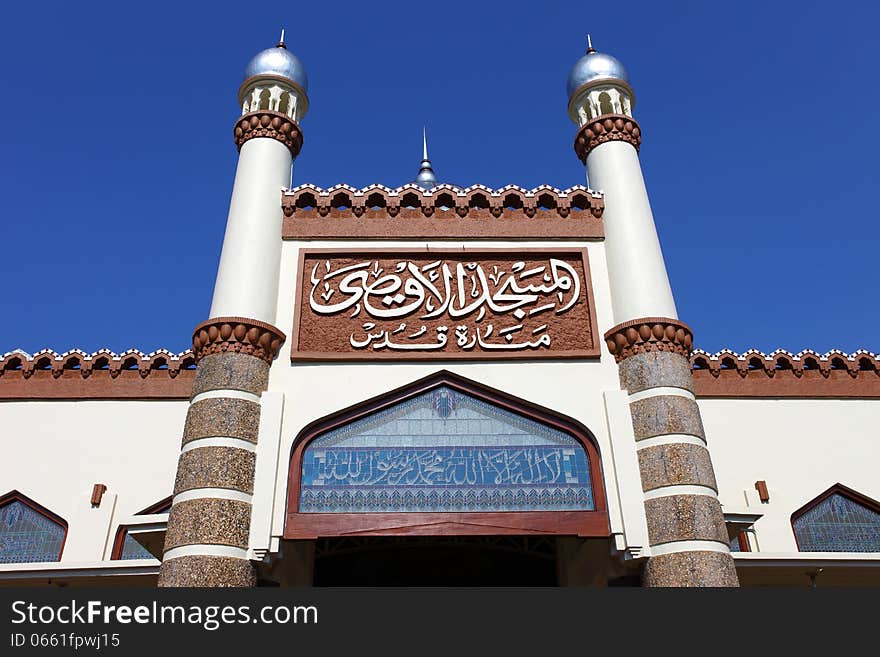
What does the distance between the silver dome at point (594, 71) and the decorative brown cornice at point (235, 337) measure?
5491 millimetres

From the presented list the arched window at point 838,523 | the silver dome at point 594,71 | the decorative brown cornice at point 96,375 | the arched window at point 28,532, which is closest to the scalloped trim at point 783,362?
the arched window at point 838,523

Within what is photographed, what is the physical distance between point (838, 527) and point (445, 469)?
540cm

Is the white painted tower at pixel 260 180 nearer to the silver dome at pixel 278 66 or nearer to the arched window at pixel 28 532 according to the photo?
the silver dome at pixel 278 66

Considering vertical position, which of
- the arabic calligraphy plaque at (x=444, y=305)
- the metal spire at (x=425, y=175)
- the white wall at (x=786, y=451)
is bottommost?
the white wall at (x=786, y=451)

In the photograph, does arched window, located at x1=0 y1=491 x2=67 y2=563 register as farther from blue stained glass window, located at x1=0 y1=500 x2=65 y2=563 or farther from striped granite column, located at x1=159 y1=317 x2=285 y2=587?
striped granite column, located at x1=159 y1=317 x2=285 y2=587

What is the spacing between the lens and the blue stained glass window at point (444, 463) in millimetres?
7371

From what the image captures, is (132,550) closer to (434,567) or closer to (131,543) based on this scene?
(131,543)

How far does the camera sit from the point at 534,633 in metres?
3.88

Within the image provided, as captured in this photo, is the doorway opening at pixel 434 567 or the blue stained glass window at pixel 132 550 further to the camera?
the doorway opening at pixel 434 567

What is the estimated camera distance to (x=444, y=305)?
27.9 ft

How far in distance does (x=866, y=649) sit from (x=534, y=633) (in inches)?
67.0

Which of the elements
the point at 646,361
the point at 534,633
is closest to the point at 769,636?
the point at 534,633

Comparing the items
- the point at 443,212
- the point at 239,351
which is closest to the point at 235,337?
the point at 239,351

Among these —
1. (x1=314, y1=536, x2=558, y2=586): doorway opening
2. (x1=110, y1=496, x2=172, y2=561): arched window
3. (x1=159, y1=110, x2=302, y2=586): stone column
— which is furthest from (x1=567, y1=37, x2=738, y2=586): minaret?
(x1=110, y1=496, x2=172, y2=561): arched window
